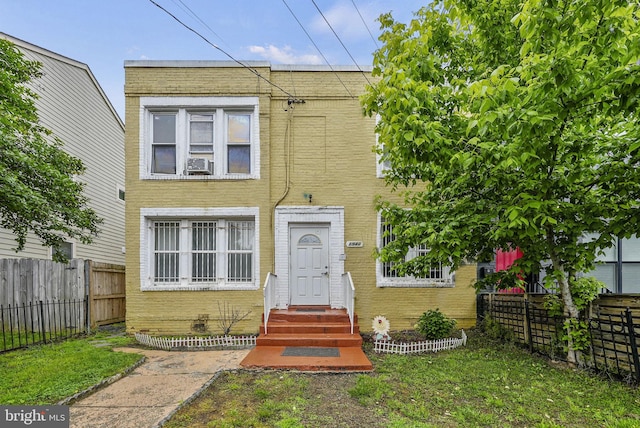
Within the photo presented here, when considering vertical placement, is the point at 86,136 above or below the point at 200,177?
above

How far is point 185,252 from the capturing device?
8734 millimetres

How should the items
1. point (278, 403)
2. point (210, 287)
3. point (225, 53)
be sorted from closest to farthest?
point (278, 403), point (225, 53), point (210, 287)

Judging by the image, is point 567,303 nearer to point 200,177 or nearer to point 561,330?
point 561,330

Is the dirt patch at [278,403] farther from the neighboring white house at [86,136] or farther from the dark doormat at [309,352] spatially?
the neighboring white house at [86,136]

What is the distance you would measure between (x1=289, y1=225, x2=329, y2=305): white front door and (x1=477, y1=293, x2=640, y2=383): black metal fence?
400cm

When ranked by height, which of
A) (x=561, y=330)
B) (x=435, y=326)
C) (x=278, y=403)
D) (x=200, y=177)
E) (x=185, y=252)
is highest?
(x=200, y=177)

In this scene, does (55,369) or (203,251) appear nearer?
(55,369)

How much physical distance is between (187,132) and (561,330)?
29.1 feet

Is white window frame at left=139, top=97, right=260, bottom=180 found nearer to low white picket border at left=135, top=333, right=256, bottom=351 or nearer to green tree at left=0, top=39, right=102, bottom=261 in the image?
green tree at left=0, top=39, right=102, bottom=261

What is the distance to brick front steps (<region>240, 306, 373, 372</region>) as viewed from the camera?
226 inches

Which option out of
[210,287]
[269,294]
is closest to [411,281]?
[269,294]

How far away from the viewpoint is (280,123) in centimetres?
891

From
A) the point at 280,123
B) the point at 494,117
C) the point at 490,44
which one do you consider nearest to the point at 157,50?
the point at 280,123

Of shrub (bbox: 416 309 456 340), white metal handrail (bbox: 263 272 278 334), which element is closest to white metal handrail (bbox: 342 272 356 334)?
shrub (bbox: 416 309 456 340)
